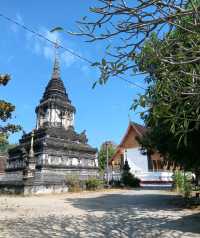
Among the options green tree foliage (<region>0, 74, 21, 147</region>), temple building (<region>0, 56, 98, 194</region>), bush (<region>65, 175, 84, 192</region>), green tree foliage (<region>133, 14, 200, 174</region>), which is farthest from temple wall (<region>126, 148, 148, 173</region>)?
green tree foliage (<region>133, 14, 200, 174</region>)

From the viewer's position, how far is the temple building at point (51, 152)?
27.0 meters

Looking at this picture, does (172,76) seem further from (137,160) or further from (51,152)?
(137,160)

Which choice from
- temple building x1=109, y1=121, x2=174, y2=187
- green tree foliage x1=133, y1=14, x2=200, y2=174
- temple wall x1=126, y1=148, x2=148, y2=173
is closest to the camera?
green tree foliage x1=133, y1=14, x2=200, y2=174

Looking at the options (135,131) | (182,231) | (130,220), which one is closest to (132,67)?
(182,231)

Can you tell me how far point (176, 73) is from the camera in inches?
157

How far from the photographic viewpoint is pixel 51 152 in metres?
31.7

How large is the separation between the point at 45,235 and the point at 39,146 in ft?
80.5

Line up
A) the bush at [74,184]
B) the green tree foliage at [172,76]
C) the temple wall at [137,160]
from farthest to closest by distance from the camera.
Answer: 1. the temple wall at [137,160]
2. the bush at [74,184]
3. the green tree foliage at [172,76]

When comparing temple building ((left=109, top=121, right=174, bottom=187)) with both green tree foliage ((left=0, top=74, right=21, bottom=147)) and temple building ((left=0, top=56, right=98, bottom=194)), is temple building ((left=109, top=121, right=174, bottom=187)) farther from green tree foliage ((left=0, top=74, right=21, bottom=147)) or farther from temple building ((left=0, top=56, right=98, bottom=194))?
green tree foliage ((left=0, top=74, right=21, bottom=147))

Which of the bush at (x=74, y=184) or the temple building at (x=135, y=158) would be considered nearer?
the bush at (x=74, y=184)

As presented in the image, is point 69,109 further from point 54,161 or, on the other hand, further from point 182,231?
point 182,231

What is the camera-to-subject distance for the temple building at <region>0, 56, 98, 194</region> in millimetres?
26969

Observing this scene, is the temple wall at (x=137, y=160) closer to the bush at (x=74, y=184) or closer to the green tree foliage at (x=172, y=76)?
the bush at (x=74, y=184)

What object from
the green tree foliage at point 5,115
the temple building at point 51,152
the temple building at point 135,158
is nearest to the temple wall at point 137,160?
the temple building at point 135,158
